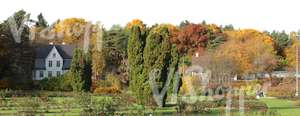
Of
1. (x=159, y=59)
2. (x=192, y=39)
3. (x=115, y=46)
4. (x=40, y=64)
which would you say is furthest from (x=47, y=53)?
(x=159, y=59)

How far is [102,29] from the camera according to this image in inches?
2559

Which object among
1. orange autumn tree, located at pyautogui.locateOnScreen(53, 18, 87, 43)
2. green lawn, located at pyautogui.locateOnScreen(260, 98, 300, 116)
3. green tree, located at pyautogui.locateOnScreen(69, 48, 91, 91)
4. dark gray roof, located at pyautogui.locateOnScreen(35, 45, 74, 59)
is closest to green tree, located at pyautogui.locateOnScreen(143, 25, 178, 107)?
green lawn, located at pyautogui.locateOnScreen(260, 98, 300, 116)

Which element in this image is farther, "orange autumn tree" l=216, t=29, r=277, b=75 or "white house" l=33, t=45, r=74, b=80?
"white house" l=33, t=45, r=74, b=80

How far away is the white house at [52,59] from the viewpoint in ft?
216

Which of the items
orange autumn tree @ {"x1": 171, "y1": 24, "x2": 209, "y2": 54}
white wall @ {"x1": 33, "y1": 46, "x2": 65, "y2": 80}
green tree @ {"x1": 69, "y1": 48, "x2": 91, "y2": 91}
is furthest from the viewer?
orange autumn tree @ {"x1": 171, "y1": 24, "x2": 209, "y2": 54}

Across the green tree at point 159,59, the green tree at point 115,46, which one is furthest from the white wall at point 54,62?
the green tree at point 159,59

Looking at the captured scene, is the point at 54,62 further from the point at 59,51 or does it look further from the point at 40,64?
the point at 40,64

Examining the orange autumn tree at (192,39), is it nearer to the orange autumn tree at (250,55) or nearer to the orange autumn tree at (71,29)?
the orange autumn tree at (250,55)

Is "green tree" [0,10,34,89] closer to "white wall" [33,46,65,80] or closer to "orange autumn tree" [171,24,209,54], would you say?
"white wall" [33,46,65,80]

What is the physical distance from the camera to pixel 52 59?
219 feet

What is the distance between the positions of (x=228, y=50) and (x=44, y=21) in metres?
35.7

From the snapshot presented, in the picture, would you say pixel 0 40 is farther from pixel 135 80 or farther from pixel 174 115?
pixel 174 115

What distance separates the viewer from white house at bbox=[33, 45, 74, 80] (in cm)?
6582

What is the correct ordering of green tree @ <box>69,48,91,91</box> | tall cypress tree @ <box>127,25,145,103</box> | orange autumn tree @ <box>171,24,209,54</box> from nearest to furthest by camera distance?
1. tall cypress tree @ <box>127,25,145,103</box>
2. green tree @ <box>69,48,91,91</box>
3. orange autumn tree @ <box>171,24,209,54</box>
